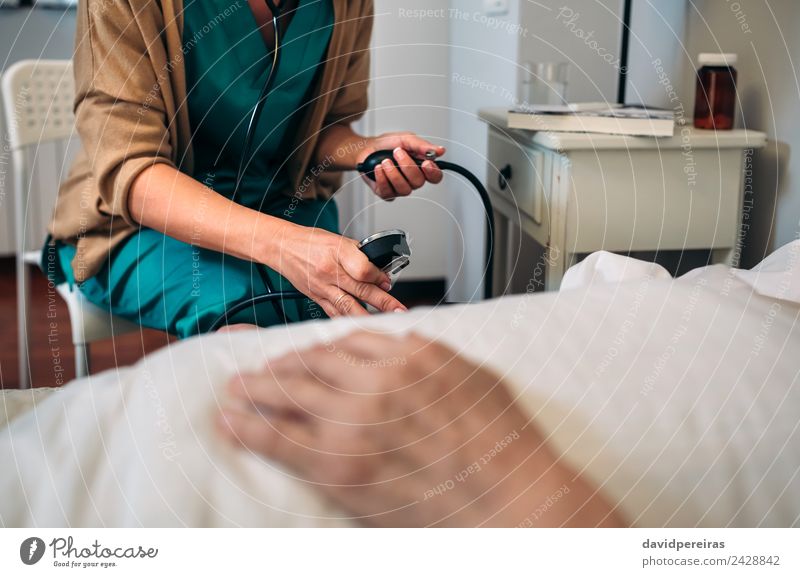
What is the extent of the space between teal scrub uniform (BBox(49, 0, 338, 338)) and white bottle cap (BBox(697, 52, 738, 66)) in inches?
15.5

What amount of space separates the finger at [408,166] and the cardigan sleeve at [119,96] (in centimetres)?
21

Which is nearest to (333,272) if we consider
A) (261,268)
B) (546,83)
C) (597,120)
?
(261,268)

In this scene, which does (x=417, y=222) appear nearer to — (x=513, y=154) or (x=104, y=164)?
(x=513, y=154)

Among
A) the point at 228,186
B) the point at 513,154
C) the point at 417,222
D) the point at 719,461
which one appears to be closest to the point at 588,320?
the point at 719,461

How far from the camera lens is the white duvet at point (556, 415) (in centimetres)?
35

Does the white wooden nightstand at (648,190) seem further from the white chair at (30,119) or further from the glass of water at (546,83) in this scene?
the white chair at (30,119)

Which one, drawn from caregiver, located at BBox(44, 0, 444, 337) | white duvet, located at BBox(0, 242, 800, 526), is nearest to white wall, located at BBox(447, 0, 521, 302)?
caregiver, located at BBox(44, 0, 444, 337)

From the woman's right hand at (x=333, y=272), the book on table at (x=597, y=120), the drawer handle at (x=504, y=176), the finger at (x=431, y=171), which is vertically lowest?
the woman's right hand at (x=333, y=272)

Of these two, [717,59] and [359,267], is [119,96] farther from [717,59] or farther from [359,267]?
[717,59]

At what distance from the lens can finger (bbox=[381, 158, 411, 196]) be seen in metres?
0.77

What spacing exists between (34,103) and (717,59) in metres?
0.83

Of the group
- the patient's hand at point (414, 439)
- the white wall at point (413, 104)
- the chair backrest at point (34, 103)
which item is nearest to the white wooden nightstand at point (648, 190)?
the patient's hand at point (414, 439)

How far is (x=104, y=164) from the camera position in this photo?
26.8 inches

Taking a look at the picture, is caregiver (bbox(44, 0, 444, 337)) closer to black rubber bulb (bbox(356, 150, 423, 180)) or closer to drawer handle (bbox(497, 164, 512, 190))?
black rubber bulb (bbox(356, 150, 423, 180))
